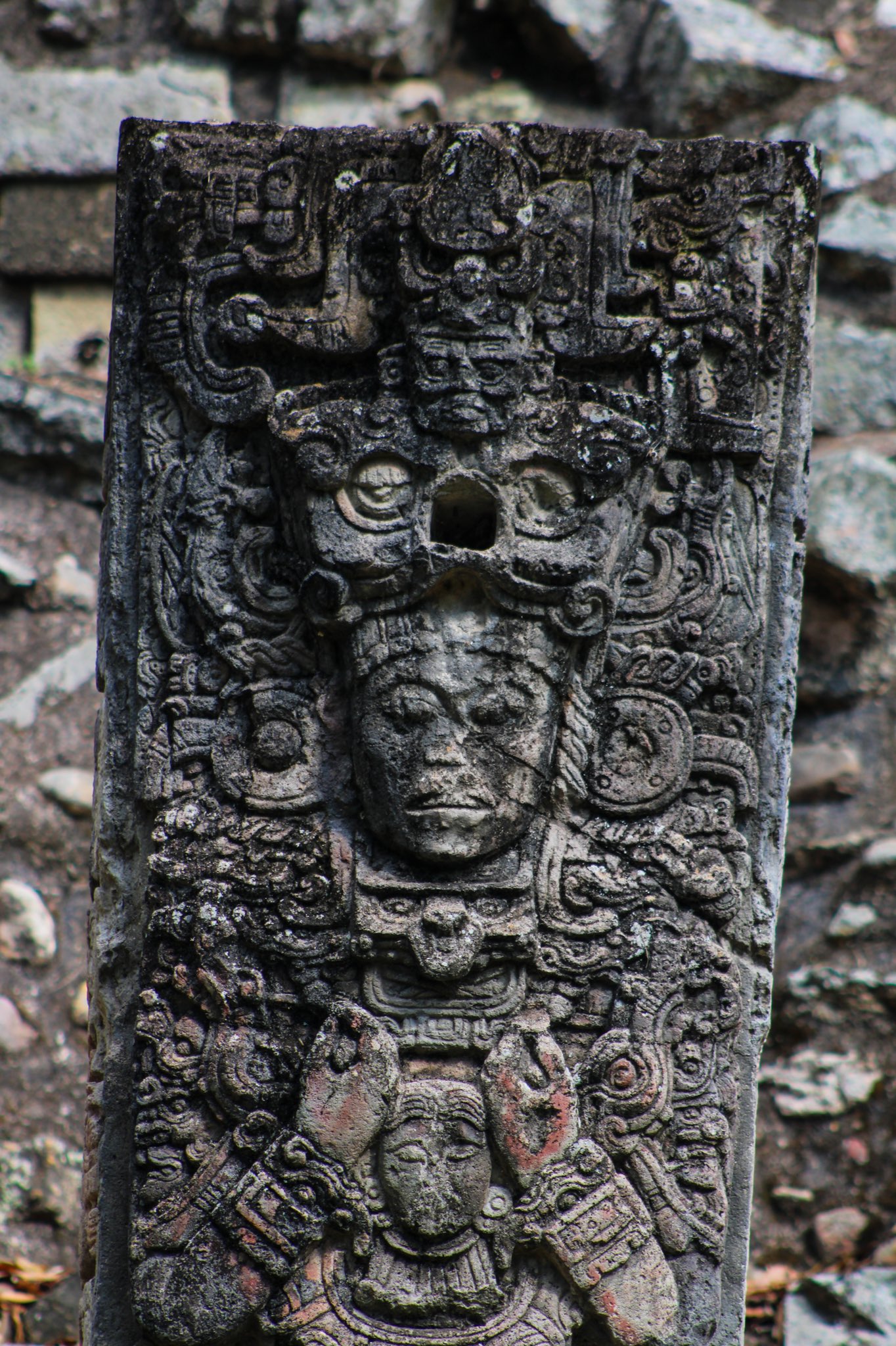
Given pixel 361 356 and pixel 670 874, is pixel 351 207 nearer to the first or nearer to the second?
pixel 361 356

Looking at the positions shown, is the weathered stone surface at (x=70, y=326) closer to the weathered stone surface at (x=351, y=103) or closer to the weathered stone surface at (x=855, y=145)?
the weathered stone surface at (x=351, y=103)

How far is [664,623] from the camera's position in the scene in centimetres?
294

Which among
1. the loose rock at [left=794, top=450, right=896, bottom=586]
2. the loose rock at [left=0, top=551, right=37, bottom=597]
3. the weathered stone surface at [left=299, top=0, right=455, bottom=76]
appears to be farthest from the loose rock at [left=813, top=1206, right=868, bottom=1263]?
the weathered stone surface at [left=299, top=0, right=455, bottom=76]

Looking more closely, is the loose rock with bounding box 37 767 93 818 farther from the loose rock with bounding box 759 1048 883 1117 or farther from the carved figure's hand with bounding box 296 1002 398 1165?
the loose rock with bounding box 759 1048 883 1117

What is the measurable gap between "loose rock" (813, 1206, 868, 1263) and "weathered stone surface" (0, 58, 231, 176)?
322 cm

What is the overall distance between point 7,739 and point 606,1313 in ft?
7.35

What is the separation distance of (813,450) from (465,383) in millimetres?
1972

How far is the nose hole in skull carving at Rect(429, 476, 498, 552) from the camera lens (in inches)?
111

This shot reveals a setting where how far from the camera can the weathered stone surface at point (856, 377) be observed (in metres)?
4.44

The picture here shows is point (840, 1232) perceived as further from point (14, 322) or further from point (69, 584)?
point (14, 322)

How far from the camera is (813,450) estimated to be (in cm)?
450

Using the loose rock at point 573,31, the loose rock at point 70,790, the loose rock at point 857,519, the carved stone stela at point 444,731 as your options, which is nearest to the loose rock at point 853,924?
the loose rock at point 857,519

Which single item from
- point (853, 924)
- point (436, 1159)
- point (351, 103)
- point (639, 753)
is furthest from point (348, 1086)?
point (351, 103)

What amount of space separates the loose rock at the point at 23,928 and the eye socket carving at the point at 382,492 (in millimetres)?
1838
